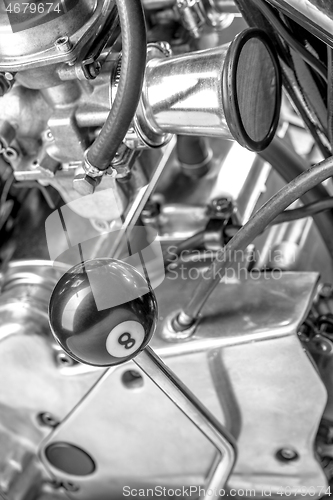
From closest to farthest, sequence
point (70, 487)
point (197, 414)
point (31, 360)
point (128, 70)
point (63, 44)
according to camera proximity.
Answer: point (128, 70), point (63, 44), point (197, 414), point (31, 360), point (70, 487)

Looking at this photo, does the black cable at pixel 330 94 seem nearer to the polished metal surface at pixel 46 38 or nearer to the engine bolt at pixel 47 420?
the polished metal surface at pixel 46 38

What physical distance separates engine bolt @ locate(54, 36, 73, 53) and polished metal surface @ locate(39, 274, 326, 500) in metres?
0.37

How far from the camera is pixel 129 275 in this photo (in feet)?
2.33

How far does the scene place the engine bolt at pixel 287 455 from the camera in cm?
94

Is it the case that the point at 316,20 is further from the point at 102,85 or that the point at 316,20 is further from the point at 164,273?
the point at 164,273

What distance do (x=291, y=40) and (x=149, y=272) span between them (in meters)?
0.39

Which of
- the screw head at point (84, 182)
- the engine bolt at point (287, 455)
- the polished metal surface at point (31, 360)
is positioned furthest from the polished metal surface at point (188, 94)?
the engine bolt at point (287, 455)

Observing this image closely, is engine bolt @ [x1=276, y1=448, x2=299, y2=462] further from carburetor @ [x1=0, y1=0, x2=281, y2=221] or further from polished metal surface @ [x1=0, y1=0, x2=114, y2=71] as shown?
polished metal surface @ [x1=0, y1=0, x2=114, y2=71]

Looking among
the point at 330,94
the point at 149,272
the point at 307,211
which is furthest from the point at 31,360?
the point at 330,94

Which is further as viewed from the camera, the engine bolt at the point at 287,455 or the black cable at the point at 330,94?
the engine bolt at the point at 287,455

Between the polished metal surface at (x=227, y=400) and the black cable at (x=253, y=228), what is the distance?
0.04 metres

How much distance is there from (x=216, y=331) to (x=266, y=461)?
24cm

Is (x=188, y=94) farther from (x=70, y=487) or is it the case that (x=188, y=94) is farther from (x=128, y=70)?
(x=70, y=487)

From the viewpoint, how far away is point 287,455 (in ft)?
3.11
